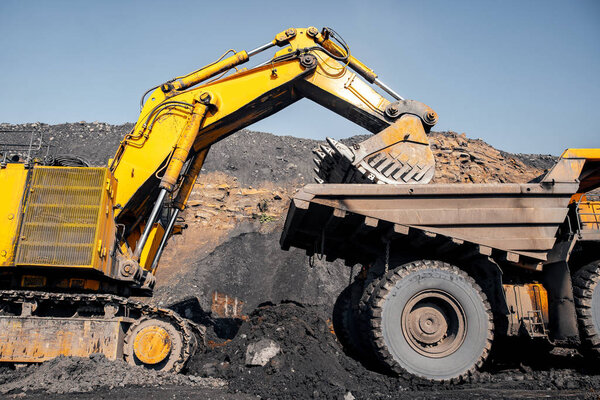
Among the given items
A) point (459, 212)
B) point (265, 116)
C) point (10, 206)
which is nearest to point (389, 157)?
point (459, 212)

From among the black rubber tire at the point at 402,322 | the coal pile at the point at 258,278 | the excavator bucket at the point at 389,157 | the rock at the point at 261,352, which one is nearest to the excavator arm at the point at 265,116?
the excavator bucket at the point at 389,157

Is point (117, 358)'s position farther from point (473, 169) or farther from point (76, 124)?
point (76, 124)

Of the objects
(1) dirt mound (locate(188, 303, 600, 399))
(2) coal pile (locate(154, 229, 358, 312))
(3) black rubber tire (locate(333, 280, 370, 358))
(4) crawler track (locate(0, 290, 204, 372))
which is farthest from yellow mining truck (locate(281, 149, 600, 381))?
(2) coal pile (locate(154, 229, 358, 312))

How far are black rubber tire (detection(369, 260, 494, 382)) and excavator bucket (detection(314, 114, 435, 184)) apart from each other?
5.10ft

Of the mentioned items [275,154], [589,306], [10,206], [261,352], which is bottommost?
[261,352]

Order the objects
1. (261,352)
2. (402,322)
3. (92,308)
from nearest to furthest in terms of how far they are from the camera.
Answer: (402,322)
(261,352)
(92,308)

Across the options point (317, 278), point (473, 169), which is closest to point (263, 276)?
point (317, 278)

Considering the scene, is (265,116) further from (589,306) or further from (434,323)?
(589,306)

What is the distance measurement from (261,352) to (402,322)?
1.93 metres

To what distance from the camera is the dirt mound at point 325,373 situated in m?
5.79

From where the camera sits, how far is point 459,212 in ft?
21.9

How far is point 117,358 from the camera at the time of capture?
22.8ft

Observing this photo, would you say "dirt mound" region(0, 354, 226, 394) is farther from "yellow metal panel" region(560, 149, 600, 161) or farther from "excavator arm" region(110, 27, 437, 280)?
"yellow metal panel" region(560, 149, 600, 161)

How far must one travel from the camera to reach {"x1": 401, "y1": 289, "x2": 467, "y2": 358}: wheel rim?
652 cm
